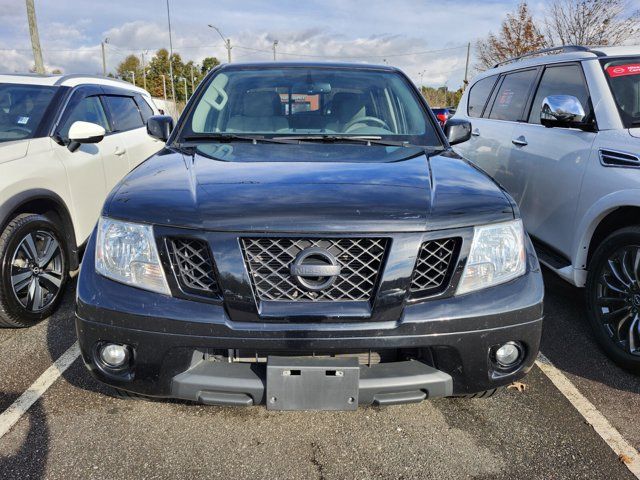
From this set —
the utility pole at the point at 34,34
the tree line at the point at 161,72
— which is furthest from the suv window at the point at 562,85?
the tree line at the point at 161,72

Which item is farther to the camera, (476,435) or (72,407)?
(72,407)

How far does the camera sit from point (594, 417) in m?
2.74

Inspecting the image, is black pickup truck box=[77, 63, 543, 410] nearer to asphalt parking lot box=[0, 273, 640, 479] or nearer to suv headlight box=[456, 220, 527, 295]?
suv headlight box=[456, 220, 527, 295]

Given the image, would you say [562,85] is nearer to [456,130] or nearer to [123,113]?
[456,130]

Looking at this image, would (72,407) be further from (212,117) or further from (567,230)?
(567,230)

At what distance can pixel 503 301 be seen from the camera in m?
2.16

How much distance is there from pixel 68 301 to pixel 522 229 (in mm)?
3444

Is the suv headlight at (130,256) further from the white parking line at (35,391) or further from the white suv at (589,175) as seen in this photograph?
the white suv at (589,175)

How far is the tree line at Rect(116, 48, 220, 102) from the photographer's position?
84.4 m

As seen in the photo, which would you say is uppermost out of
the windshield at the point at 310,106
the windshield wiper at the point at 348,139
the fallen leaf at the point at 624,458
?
the windshield at the point at 310,106

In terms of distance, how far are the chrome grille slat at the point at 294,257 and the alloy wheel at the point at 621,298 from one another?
6.11ft

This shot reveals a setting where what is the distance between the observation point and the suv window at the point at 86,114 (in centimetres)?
434

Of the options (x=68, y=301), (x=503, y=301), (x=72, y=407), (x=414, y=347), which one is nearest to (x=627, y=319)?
(x=503, y=301)

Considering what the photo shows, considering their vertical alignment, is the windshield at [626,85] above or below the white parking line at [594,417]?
above
